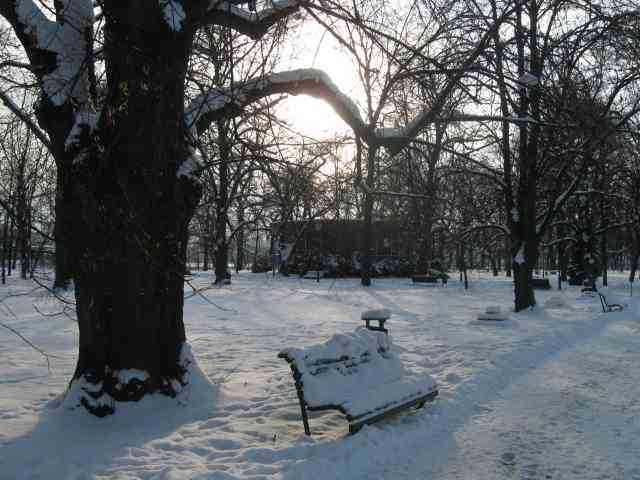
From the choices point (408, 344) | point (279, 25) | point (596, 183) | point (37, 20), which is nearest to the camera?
point (37, 20)

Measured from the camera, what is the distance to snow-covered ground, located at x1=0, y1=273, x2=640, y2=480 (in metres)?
4.29

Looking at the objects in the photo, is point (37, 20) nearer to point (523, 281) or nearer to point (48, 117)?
point (48, 117)

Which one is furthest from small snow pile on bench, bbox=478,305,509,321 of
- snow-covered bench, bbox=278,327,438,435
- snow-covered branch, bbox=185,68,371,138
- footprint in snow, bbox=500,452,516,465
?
footprint in snow, bbox=500,452,516,465

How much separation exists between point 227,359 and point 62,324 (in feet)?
20.3

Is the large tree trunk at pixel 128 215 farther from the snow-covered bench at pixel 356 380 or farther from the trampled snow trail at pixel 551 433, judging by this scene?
the trampled snow trail at pixel 551 433

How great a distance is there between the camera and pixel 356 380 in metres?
5.30

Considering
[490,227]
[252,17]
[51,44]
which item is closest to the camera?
[51,44]

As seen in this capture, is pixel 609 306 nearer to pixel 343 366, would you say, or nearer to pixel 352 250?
pixel 343 366

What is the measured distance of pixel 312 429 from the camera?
5.28 metres

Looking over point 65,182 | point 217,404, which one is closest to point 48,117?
point 65,182

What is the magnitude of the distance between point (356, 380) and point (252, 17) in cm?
393

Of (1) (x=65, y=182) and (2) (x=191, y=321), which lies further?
(2) (x=191, y=321)

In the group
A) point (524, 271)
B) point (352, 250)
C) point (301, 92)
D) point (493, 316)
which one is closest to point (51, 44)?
point (301, 92)

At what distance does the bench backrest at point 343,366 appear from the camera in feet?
15.9
